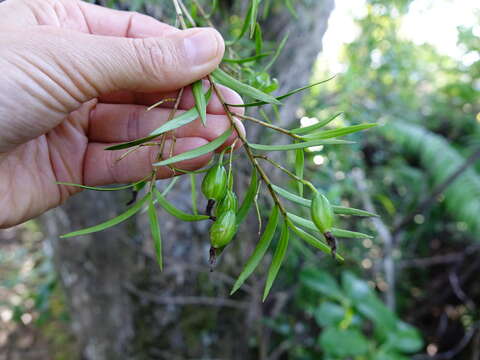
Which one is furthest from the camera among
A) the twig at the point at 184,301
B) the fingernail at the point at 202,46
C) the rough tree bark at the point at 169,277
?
the rough tree bark at the point at 169,277

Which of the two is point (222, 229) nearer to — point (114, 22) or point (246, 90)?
point (246, 90)

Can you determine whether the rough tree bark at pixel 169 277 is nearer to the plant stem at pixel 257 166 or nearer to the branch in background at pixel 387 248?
the branch in background at pixel 387 248

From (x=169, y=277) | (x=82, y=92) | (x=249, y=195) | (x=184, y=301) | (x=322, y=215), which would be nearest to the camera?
(x=322, y=215)

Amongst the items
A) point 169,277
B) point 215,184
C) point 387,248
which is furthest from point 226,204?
Answer: point 387,248

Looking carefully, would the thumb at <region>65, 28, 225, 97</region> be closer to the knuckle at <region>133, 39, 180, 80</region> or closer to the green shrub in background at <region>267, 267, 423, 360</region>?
the knuckle at <region>133, 39, 180, 80</region>

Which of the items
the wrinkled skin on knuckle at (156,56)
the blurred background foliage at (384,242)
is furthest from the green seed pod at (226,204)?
the blurred background foliage at (384,242)

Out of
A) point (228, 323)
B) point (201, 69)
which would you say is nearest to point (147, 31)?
point (201, 69)

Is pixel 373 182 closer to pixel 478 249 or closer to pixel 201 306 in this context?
pixel 478 249
